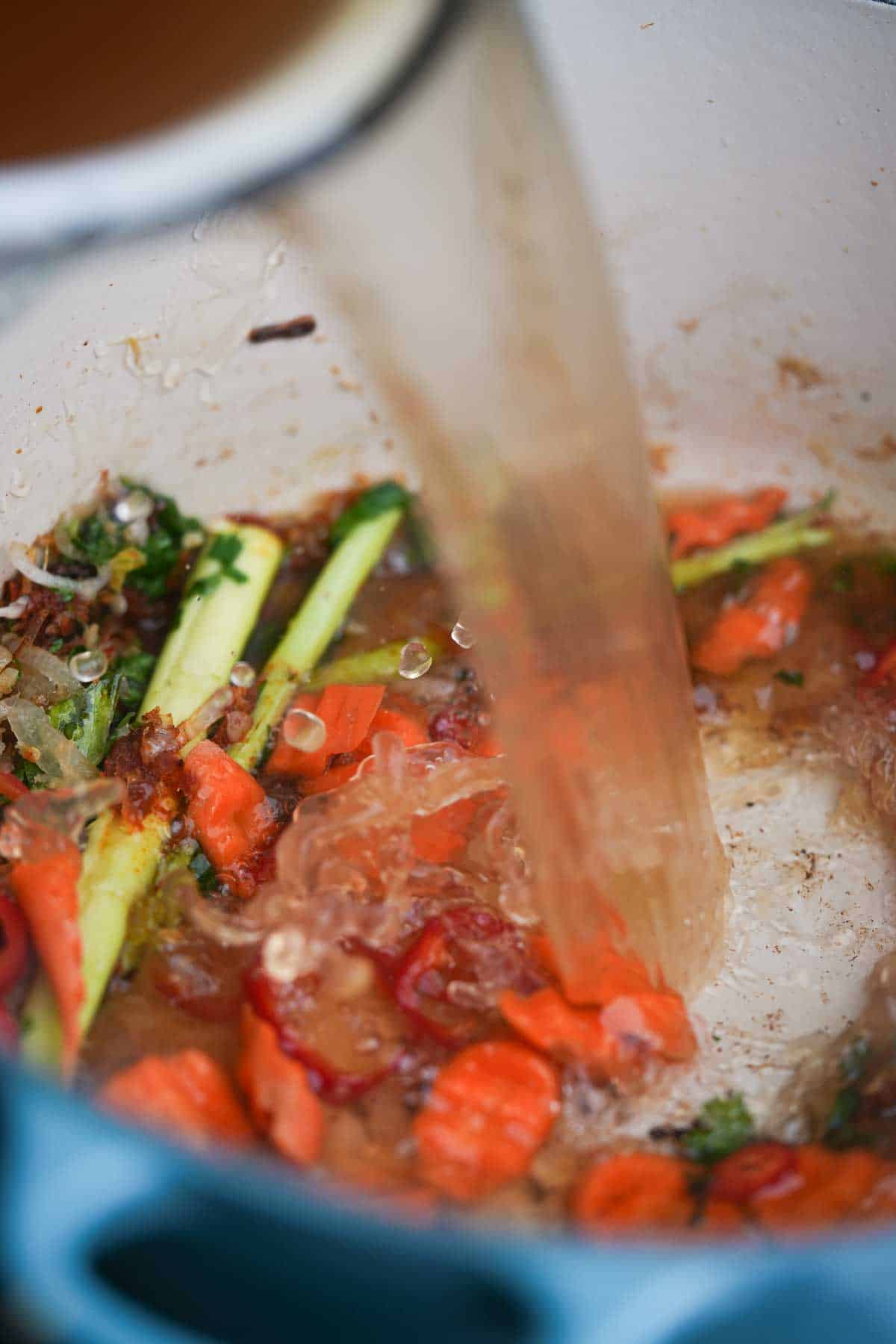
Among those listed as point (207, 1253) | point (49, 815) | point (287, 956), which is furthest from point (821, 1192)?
point (49, 815)

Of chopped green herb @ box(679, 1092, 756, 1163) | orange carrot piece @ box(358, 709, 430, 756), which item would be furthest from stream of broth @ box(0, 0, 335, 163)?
chopped green herb @ box(679, 1092, 756, 1163)

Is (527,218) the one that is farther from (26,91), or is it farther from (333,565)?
(333,565)

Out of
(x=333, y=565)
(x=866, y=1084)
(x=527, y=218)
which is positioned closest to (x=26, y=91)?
Answer: (x=527, y=218)

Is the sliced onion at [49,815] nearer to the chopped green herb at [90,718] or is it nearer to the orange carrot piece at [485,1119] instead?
the chopped green herb at [90,718]

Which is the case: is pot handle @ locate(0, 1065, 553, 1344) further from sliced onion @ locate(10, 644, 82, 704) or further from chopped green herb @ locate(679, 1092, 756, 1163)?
sliced onion @ locate(10, 644, 82, 704)

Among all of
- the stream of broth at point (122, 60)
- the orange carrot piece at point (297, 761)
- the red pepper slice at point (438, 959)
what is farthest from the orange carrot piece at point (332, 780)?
the stream of broth at point (122, 60)
